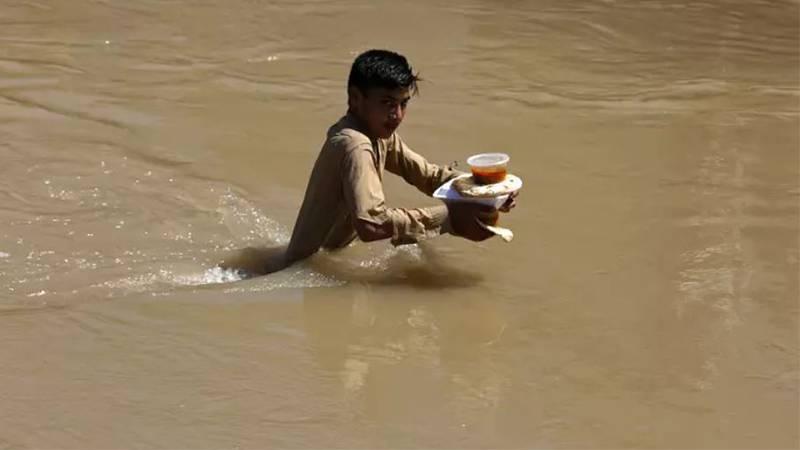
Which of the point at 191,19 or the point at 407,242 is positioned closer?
the point at 407,242

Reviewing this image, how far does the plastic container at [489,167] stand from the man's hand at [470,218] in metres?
0.10

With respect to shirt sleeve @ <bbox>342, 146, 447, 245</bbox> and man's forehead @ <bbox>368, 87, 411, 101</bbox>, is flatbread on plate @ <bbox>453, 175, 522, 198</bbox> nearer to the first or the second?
shirt sleeve @ <bbox>342, 146, 447, 245</bbox>

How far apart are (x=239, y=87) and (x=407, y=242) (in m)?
3.09

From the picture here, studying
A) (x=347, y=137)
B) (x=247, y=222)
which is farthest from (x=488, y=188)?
(x=247, y=222)

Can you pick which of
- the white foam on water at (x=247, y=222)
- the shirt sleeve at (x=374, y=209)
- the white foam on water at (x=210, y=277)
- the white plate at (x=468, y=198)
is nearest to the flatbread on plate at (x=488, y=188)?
the white plate at (x=468, y=198)

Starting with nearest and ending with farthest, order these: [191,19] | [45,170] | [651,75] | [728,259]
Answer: [728,259]
[45,170]
[651,75]
[191,19]

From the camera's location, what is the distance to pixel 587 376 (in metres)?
4.04

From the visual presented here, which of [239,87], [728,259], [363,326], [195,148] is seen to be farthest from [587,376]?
[239,87]

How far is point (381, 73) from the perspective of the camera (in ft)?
14.3

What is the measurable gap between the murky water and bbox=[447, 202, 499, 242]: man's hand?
11.8 inches

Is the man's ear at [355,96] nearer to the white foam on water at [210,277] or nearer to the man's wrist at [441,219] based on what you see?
the man's wrist at [441,219]

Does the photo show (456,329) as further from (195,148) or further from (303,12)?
(303,12)

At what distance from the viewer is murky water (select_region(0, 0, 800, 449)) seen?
3.78 metres

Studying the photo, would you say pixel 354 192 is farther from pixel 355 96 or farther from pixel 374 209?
pixel 355 96
